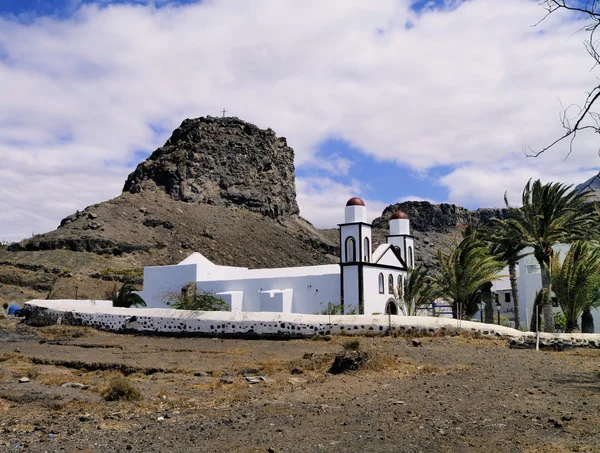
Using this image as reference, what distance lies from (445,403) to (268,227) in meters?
84.6

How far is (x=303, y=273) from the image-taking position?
101ft

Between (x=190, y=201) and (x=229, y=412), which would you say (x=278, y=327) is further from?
(x=190, y=201)

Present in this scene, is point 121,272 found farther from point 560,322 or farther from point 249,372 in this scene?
point 249,372

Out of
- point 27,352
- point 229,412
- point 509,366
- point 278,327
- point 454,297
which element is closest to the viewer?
point 229,412

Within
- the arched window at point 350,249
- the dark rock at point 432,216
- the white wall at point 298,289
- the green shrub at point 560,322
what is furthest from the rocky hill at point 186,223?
the dark rock at point 432,216

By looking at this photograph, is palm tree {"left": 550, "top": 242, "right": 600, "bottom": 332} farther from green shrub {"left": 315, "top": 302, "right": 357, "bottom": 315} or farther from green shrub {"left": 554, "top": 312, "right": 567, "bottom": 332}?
green shrub {"left": 554, "top": 312, "right": 567, "bottom": 332}

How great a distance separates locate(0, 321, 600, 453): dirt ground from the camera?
24.8ft

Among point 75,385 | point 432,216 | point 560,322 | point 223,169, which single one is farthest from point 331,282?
point 432,216

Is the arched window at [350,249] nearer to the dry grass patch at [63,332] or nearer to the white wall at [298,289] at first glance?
the white wall at [298,289]

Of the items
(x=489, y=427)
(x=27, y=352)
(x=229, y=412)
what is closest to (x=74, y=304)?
(x=27, y=352)

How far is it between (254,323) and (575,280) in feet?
39.0

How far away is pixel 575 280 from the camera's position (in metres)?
19.6

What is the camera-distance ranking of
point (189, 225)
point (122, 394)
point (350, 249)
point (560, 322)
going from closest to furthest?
point (122, 394) → point (350, 249) → point (560, 322) → point (189, 225)

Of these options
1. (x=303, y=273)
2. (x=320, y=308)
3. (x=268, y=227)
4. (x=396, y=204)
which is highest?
(x=396, y=204)
